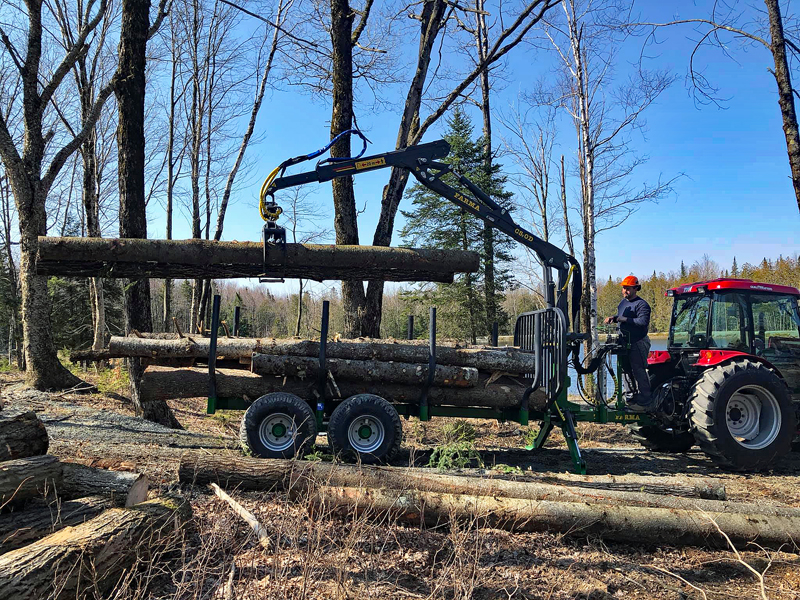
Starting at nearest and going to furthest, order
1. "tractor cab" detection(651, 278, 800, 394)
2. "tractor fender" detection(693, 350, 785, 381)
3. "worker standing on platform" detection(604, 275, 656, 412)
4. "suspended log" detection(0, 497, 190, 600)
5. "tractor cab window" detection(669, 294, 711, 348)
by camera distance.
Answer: "suspended log" detection(0, 497, 190, 600), "tractor fender" detection(693, 350, 785, 381), "tractor cab" detection(651, 278, 800, 394), "worker standing on platform" detection(604, 275, 656, 412), "tractor cab window" detection(669, 294, 711, 348)

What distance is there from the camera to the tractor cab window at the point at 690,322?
28.5 feet

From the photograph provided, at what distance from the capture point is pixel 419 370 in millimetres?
7391

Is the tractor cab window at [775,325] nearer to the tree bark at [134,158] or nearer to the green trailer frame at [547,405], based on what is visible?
the green trailer frame at [547,405]

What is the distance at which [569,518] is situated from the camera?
5.05 m

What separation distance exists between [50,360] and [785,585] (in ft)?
40.2

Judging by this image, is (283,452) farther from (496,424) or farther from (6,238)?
(6,238)

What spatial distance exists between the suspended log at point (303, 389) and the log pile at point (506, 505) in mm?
1777

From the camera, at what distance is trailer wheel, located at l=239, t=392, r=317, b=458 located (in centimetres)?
678

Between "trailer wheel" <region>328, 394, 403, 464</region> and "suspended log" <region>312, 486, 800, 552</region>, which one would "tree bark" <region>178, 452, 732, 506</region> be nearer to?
"suspended log" <region>312, 486, 800, 552</region>

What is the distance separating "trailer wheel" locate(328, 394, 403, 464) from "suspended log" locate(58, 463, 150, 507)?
2.57 meters

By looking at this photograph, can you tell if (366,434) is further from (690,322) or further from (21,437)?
(690,322)

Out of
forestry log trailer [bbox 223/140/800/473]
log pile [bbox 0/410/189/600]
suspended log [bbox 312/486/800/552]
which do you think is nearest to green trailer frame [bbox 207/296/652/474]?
forestry log trailer [bbox 223/140/800/473]

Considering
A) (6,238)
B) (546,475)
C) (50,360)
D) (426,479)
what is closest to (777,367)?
(546,475)

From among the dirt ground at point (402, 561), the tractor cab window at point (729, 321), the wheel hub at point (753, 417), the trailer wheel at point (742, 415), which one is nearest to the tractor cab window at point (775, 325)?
the tractor cab window at point (729, 321)
